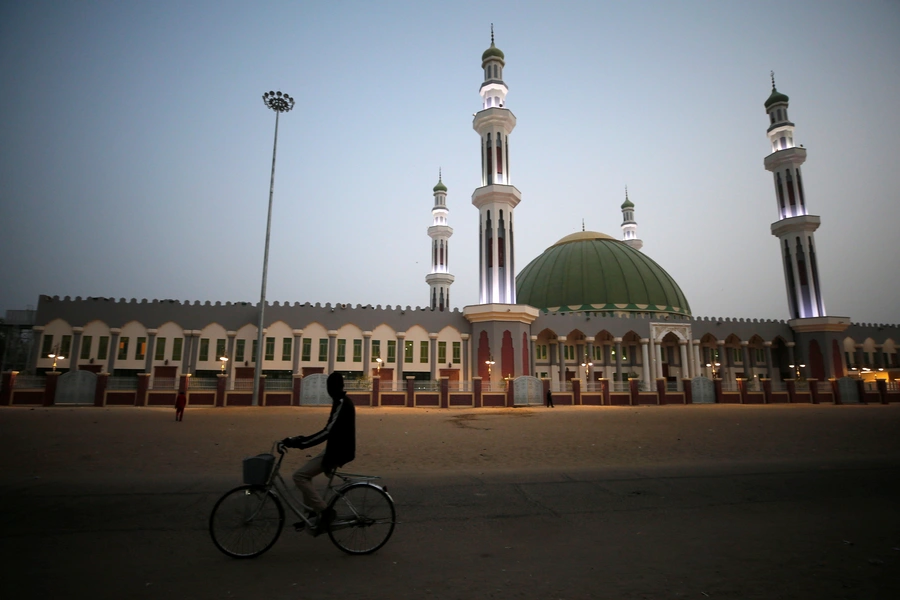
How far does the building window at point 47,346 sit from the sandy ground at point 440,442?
16.2m

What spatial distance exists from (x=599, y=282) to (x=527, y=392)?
2682 cm

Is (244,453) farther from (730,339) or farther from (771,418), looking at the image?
(730,339)

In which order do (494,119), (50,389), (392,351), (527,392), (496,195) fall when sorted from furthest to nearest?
(494,119) < (496,195) < (392,351) < (527,392) < (50,389)

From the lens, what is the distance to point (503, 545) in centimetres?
531

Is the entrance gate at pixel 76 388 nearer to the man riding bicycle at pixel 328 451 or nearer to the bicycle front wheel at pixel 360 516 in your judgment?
the man riding bicycle at pixel 328 451

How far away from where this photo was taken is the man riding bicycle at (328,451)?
4.91 metres

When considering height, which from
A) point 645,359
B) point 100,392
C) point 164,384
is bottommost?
point 100,392

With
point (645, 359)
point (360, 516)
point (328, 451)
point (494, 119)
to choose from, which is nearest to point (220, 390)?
point (328, 451)

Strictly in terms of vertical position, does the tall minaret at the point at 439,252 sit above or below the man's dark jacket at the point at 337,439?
above

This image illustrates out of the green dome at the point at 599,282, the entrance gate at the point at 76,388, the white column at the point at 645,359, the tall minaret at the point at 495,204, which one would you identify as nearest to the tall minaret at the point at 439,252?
the green dome at the point at 599,282

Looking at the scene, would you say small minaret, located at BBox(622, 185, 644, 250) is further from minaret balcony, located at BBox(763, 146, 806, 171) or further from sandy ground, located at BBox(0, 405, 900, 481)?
sandy ground, located at BBox(0, 405, 900, 481)

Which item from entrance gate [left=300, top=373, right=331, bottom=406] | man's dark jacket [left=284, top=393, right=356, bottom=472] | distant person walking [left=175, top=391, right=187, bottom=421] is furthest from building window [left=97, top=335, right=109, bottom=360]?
man's dark jacket [left=284, top=393, right=356, bottom=472]

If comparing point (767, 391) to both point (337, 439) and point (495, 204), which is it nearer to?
point (495, 204)

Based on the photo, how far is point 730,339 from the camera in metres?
46.7
